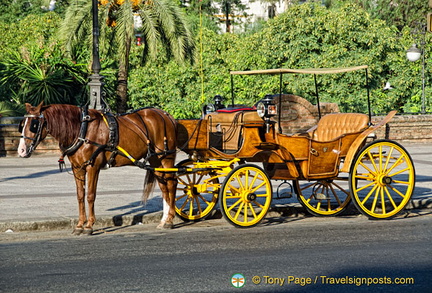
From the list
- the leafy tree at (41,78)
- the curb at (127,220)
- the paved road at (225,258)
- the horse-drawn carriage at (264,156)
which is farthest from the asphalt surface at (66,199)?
the leafy tree at (41,78)

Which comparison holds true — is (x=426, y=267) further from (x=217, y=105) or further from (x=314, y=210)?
(x=217, y=105)

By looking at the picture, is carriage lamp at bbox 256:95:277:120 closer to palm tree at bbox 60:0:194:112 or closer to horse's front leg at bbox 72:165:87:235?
horse's front leg at bbox 72:165:87:235

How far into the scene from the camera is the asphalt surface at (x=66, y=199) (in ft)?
35.7

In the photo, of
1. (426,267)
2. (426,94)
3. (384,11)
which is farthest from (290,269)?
(384,11)

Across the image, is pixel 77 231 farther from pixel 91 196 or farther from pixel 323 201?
pixel 323 201

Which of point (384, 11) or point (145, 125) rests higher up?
point (384, 11)

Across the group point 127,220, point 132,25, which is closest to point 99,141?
point 127,220

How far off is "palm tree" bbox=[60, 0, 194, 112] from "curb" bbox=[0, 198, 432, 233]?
13.9 meters

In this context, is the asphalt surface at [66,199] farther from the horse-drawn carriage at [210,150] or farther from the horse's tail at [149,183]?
the horse-drawn carriage at [210,150]

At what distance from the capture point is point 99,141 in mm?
10289

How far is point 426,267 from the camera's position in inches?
311

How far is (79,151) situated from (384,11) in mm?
47486

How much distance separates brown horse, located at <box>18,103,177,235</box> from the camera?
9992 millimetres

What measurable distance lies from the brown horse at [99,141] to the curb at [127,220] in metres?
0.47
